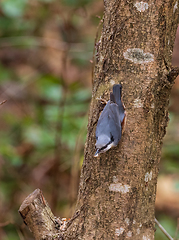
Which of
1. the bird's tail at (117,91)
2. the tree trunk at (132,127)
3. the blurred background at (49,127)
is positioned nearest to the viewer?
the tree trunk at (132,127)

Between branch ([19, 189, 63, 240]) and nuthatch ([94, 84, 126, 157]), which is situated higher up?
nuthatch ([94, 84, 126, 157])

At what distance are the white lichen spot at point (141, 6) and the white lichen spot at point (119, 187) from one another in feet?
4.18

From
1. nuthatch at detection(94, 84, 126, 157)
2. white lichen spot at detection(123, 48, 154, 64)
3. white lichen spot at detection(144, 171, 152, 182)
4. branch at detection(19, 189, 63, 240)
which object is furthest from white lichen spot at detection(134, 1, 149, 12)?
branch at detection(19, 189, 63, 240)

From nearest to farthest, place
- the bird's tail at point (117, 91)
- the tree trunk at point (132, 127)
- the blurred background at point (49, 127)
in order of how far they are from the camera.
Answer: the tree trunk at point (132, 127) < the bird's tail at point (117, 91) < the blurred background at point (49, 127)

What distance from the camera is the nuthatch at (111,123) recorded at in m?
2.06

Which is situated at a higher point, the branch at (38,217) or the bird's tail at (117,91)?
the bird's tail at (117,91)

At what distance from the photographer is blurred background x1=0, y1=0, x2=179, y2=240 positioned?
14.7 feet

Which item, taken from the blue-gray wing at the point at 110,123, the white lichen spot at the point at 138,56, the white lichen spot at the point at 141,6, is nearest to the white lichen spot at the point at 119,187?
the blue-gray wing at the point at 110,123

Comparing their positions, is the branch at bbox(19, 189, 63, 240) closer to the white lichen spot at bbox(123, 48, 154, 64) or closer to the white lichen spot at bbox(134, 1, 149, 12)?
the white lichen spot at bbox(123, 48, 154, 64)

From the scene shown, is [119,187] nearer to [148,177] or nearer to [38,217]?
[148,177]

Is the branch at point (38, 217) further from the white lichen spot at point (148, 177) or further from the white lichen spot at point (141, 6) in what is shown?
the white lichen spot at point (141, 6)

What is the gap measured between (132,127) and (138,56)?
525 millimetres

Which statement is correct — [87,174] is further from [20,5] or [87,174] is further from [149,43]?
[20,5]

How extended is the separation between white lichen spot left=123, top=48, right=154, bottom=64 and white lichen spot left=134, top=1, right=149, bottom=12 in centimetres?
30
